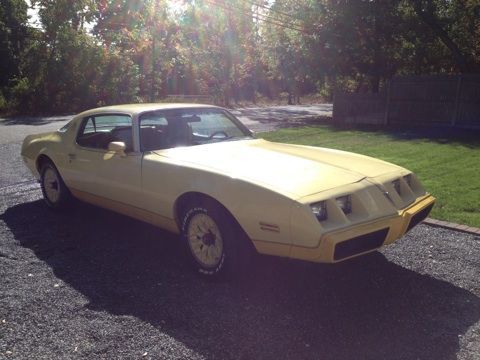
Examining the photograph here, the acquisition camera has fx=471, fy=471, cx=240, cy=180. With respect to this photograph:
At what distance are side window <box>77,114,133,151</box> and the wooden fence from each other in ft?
45.0

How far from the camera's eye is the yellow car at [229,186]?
3.34m

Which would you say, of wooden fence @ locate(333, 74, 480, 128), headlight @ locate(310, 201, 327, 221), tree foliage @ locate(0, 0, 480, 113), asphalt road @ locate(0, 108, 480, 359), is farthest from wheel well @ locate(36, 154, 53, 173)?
tree foliage @ locate(0, 0, 480, 113)

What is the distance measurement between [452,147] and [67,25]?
19.8 m

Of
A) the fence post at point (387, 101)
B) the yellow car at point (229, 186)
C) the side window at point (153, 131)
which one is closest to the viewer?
the yellow car at point (229, 186)

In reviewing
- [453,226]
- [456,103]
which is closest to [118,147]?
[453,226]

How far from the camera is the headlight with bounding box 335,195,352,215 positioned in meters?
3.48

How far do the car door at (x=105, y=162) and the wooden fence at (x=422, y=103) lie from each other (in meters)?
13.8

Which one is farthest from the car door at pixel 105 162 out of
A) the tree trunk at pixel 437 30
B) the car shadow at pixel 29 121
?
the tree trunk at pixel 437 30

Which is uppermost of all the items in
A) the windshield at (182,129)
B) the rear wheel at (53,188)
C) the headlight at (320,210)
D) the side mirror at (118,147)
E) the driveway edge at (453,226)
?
the windshield at (182,129)

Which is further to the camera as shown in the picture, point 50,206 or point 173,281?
point 50,206

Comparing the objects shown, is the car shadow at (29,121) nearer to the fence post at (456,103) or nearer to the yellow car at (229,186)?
the yellow car at (229,186)

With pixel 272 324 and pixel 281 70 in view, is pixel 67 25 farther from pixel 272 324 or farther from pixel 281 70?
pixel 272 324

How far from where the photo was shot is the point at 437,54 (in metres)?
19.4

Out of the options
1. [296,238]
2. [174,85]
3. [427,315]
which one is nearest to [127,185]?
[296,238]
